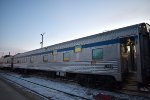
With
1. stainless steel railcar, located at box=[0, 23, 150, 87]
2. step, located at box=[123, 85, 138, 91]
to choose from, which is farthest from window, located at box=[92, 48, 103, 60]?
step, located at box=[123, 85, 138, 91]

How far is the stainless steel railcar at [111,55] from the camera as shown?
9734mm

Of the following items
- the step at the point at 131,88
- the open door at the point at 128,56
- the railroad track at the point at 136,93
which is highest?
the open door at the point at 128,56

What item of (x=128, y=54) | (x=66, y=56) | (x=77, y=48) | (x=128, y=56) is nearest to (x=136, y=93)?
(x=128, y=56)

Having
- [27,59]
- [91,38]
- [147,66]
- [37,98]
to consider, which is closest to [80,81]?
[91,38]

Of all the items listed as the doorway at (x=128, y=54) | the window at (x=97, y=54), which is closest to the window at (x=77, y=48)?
the window at (x=97, y=54)

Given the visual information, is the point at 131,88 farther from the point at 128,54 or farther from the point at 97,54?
the point at 97,54

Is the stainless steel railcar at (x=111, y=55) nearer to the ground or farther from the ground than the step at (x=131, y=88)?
farther from the ground

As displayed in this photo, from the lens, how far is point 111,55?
36.5 feet

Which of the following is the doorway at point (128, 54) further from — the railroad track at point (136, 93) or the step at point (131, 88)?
the railroad track at point (136, 93)

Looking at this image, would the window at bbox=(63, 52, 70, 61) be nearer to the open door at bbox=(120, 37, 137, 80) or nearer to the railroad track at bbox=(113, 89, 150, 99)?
the railroad track at bbox=(113, 89, 150, 99)

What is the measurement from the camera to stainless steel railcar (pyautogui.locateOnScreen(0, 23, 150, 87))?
9.73 m

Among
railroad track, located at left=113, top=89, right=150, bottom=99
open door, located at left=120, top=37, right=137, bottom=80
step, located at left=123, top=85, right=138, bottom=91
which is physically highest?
open door, located at left=120, top=37, right=137, bottom=80

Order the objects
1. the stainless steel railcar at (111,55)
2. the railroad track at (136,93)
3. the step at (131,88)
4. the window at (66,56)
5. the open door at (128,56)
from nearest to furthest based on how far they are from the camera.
Result: the stainless steel railcar at (111,55) → the railroad track at (136,93) → the step at (131,88) → the open door at (128,56) → the window at (66,56)

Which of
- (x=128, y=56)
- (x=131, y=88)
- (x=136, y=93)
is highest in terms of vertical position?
(x=128, y=56)
